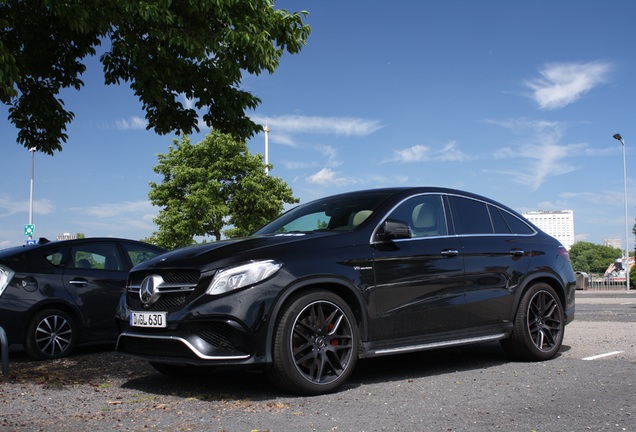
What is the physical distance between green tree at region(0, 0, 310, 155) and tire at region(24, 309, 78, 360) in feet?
10.8

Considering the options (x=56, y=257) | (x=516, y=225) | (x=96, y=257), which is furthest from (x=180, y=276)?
(x=96, y=257)

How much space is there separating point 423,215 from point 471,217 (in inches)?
27.2

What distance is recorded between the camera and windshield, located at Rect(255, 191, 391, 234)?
20.6 ft

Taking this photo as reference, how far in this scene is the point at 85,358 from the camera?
8180 millimetres

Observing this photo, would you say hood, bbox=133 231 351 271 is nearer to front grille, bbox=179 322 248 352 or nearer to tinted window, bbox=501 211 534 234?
front grille, bbox=179 322 248 352

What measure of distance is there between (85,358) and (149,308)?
3110 mm

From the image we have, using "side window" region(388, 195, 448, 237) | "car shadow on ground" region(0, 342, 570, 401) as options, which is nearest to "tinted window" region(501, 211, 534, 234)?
"side window" region(388, 195, 448, 237)

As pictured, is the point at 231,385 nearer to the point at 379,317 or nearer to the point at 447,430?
the point at 379,317

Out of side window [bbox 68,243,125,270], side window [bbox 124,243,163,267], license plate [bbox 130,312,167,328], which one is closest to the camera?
license plate [bbox 130,312,167,328]

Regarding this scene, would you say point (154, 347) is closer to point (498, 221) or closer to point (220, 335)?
point (220, 335)

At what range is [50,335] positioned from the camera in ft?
27.5

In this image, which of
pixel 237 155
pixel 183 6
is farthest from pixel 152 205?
pixel 183 6

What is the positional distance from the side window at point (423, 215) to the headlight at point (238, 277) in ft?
5.00

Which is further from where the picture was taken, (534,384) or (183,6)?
(183,6)
